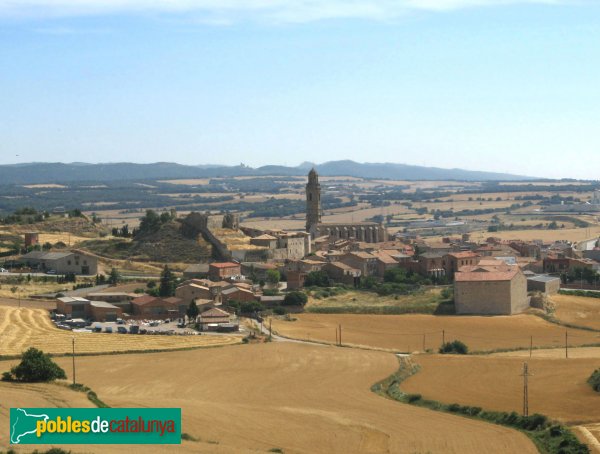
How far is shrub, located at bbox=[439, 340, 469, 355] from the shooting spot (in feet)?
150

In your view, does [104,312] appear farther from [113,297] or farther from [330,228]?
[330,228]

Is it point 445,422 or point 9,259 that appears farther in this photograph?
point 9,259

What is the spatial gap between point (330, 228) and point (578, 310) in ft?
113

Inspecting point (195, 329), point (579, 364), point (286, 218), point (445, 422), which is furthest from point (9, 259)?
point (286, 218)

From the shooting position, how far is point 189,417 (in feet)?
96.8

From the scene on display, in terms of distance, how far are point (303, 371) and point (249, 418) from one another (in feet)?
31.9

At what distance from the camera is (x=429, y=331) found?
5122 centimetres

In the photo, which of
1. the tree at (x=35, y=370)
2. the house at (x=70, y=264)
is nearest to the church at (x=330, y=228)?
the house at (x=70, y=264)

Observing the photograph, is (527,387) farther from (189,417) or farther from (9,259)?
(9,259)

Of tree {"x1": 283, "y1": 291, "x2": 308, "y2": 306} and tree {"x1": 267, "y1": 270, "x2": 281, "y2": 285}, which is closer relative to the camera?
tree {"x1": 283, "y1": 291, "x2": 308, "y2": 306}

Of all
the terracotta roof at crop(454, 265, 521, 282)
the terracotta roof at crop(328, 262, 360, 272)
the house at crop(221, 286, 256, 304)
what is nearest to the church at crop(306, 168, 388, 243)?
the terracotta roof at crop(328, 262, 360, 272)

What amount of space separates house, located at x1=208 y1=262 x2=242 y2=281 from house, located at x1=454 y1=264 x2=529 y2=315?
554 inches

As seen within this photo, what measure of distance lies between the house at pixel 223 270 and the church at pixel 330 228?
69.1 ft

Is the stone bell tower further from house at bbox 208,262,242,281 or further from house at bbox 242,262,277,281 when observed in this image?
house at bbox 208,262,242,281
